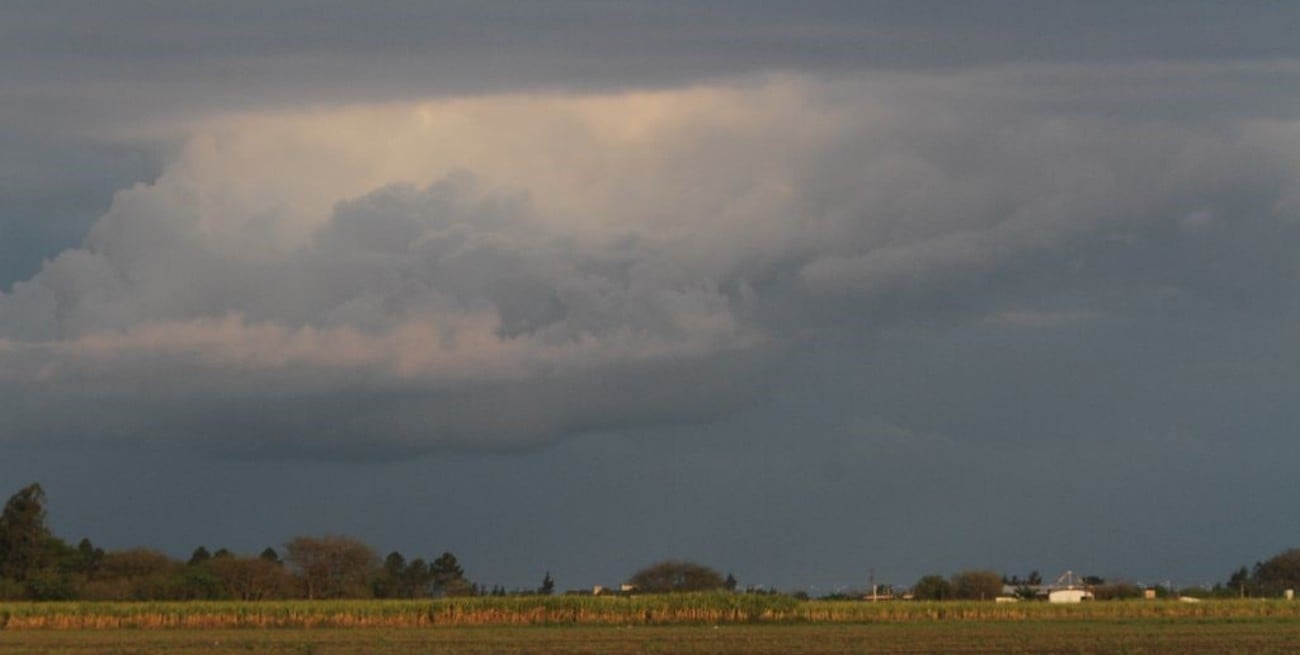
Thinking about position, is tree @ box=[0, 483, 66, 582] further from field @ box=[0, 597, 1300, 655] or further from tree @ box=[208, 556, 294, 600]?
field @ box=[0, 597, 1300, 655]

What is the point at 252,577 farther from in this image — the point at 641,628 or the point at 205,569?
the point at 641,628

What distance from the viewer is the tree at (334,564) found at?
5635 inches

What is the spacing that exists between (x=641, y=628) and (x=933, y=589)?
77.4 metres

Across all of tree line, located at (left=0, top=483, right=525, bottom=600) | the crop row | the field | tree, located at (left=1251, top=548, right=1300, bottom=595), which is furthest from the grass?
tree, located at (left=1251, top=548, right=1300, bottom=595)

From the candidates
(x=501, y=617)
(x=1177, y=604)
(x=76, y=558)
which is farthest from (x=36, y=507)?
(x=1177, y=604)

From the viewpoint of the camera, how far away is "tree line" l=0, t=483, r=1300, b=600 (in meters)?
129

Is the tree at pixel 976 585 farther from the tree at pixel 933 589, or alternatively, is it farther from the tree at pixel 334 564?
the tree at pixel 334 564

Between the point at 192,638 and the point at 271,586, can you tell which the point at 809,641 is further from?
the point at 271,586

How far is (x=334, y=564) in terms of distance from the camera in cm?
14550

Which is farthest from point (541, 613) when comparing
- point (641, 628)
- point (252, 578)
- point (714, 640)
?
point (252, 578)

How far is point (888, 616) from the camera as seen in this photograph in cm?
9619

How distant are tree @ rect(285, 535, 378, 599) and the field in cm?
4695

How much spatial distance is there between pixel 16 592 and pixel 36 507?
68.7ft

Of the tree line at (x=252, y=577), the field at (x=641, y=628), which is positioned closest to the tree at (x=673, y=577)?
the tree line at (x=252, y=577)
